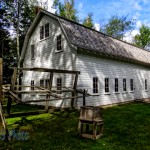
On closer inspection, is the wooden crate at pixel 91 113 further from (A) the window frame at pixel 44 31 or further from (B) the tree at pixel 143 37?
(B) the tree at pixel 143 37

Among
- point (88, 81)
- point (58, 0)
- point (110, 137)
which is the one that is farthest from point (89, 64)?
point (58, 0)

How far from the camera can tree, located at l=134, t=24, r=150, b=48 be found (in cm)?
6138

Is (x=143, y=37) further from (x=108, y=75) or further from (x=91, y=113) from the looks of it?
(x=91, y=113)

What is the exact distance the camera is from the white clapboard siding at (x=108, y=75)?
51.4ft

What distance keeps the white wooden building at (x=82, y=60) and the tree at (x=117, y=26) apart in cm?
2838

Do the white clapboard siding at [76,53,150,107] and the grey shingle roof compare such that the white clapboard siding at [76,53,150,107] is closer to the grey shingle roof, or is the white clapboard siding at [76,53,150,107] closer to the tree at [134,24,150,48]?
the grey shingle roof

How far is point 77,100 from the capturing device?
1494cm

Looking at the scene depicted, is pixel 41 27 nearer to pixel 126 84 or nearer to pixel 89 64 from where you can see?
pixel 89 64

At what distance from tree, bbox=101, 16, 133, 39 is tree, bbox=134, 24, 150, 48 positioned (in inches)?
537

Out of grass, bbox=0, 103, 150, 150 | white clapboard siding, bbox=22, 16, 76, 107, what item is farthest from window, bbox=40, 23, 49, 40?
grass, bbox=0, 103, 150, 150

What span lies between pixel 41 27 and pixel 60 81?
6.30m

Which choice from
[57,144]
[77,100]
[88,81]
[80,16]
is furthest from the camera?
[80,16]

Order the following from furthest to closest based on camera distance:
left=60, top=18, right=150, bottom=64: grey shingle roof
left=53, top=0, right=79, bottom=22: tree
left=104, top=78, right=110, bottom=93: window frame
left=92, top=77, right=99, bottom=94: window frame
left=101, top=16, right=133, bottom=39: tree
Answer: left=101, top=16, right=133, bottom=39: tree < left=53, top=0, right=79, bottom=22: tree < left=104, top=78, right=110, bottom=93: window frame < left=92, top=77, right=99, bottom=94: window frame < left=60, top=18, right=150, bottom=64: grey shingle roof

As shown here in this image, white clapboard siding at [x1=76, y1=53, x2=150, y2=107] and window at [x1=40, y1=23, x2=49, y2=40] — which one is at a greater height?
window at [x1=40, y1=23, x2=49, y2=40]
